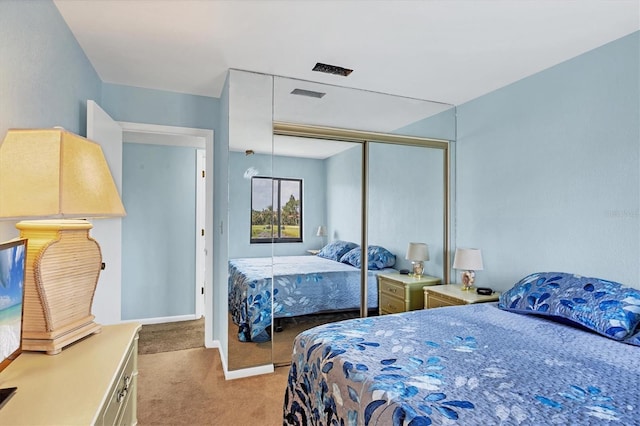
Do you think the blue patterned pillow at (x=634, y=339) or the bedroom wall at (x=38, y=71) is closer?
the bedroom wall at (x=38, y=71)

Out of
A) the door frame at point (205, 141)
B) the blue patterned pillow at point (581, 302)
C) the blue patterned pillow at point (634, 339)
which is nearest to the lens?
the blue patterned pillow at point (634, 339)

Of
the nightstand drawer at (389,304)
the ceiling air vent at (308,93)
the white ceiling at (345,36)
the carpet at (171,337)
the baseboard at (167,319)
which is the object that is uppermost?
the white ceiling at (345,36)

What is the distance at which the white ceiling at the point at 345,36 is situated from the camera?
2.03m

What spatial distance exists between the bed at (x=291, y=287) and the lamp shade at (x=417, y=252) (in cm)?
23

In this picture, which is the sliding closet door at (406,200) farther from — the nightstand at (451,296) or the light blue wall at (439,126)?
the nightstand at (451,296)

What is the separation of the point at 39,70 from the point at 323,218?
2401 mm

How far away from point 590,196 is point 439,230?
4.90ft

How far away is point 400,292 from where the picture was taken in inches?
140

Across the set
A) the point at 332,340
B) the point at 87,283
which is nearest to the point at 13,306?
the point at 87,283

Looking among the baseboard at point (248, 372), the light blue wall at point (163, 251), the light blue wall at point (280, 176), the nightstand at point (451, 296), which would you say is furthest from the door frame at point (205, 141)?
the nightstand at point (451, 296)

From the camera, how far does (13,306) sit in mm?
1067

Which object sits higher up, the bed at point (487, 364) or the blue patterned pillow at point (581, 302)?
the blue patterned pillow at point (581, 302)

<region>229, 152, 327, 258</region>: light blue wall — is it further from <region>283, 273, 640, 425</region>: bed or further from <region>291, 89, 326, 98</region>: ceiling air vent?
<region>283, 273, 640, 425</region>: bed

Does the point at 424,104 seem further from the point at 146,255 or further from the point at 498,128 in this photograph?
the point at 146,255
